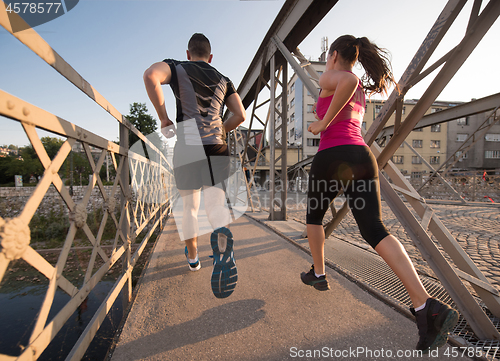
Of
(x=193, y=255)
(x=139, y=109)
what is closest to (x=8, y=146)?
(x=193, y=255)

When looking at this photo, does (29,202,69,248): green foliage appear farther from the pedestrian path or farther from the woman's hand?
the woman's hand

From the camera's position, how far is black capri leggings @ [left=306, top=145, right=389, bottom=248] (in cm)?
133

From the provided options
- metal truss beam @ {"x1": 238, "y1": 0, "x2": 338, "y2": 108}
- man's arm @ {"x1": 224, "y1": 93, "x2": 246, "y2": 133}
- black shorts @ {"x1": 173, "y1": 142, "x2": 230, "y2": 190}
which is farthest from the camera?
metal truss beam @ {"x1": 238, "y1": 0, "x2": 338, "y2": 108}

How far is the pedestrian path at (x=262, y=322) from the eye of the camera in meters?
A: 1.16

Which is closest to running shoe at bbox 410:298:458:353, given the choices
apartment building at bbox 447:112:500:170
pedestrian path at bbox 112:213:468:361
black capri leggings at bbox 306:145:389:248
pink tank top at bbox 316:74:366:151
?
pedestrian path at bbox 112:213:468:361

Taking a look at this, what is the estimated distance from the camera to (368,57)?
1.64m

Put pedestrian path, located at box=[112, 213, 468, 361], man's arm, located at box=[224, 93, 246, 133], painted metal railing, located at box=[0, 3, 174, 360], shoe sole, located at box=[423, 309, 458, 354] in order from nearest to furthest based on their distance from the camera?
painted metal railing, located at box=[0, 3, 174, 360], shoe sole, located at box=[423, 309, 458, 354], pedestrian path, located at box=[112, 213, 468, 361], man's arm, located at box=[224, 93, 246, 133]

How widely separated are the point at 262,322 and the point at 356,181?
1.05 m

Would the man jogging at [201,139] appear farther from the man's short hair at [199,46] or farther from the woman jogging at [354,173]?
the woman jogging at [354,173]

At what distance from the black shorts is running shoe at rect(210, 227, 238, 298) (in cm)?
41

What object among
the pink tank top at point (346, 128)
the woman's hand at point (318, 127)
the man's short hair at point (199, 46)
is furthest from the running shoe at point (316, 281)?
the man's short hair at point (199, 46)

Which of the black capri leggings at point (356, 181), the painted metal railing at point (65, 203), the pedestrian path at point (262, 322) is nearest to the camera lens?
the painted metal railing at point (65, 203)

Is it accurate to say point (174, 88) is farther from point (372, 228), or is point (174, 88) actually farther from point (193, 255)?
point (372, 228)

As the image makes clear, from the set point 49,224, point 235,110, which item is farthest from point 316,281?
point 49,224
